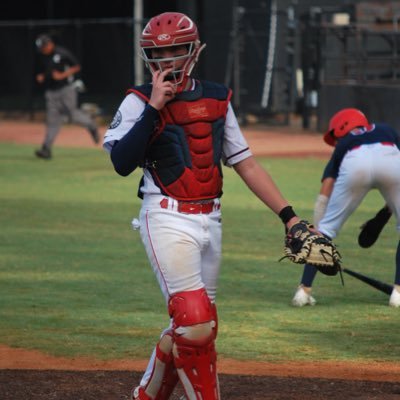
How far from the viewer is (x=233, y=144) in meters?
6.16

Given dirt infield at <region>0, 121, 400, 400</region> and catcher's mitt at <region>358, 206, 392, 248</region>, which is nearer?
dirt infield at <region>0, 121, 400, 400</region>

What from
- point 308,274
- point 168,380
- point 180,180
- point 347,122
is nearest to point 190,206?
point 180,180

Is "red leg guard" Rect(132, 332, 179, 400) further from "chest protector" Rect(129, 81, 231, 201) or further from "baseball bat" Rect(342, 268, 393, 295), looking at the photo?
"baseball bat" Rect(342, 268, 393, 295)

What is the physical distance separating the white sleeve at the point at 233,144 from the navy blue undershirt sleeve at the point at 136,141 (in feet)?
1.66

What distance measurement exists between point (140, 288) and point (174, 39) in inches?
203

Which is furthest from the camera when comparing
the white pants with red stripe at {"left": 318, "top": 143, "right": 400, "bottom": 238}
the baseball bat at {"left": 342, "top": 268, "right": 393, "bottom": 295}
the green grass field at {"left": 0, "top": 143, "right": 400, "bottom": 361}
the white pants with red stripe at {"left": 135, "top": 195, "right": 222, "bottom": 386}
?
the baseball bat at {"left": 342, "top": 268, "right": 393, "bottom": 295}

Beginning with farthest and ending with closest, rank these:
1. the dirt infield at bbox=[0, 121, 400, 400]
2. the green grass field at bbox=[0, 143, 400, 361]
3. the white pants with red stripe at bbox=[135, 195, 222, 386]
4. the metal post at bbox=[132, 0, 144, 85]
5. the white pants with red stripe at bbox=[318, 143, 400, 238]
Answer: the metal post at bbox=[132, 0, 144, 85]
the white pants with red stripe at bbox=[318, 143, 400, 238]
the green grass field at bbox=[0, 143, 400, 361]
the dirt infield at bbox=[0, 121, 400, 400]
the white pants with red stripe at bbox=[135, 195, 222, 386]

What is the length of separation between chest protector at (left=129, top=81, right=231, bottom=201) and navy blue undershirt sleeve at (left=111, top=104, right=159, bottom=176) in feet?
0.44

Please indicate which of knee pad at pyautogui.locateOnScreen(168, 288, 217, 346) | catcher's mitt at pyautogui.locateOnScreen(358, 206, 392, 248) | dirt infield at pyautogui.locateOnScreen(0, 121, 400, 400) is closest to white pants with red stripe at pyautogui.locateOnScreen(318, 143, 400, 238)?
catcher's mitt at pyautogui.locateOnScreen(358, 206, 392, 248)

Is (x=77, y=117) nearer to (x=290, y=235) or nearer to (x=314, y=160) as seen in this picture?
(x=314, y=160)

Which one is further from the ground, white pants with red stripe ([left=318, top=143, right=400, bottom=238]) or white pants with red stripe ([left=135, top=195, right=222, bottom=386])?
white pants with red stripe ([left=135, top=195, right=222, bottom=386])

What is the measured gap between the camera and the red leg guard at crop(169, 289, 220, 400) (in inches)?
225

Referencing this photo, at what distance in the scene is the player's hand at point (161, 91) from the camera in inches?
225

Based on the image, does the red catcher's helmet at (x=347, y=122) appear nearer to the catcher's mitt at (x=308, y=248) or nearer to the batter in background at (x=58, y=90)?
the catcher's mitt at (x=308, y=248)
